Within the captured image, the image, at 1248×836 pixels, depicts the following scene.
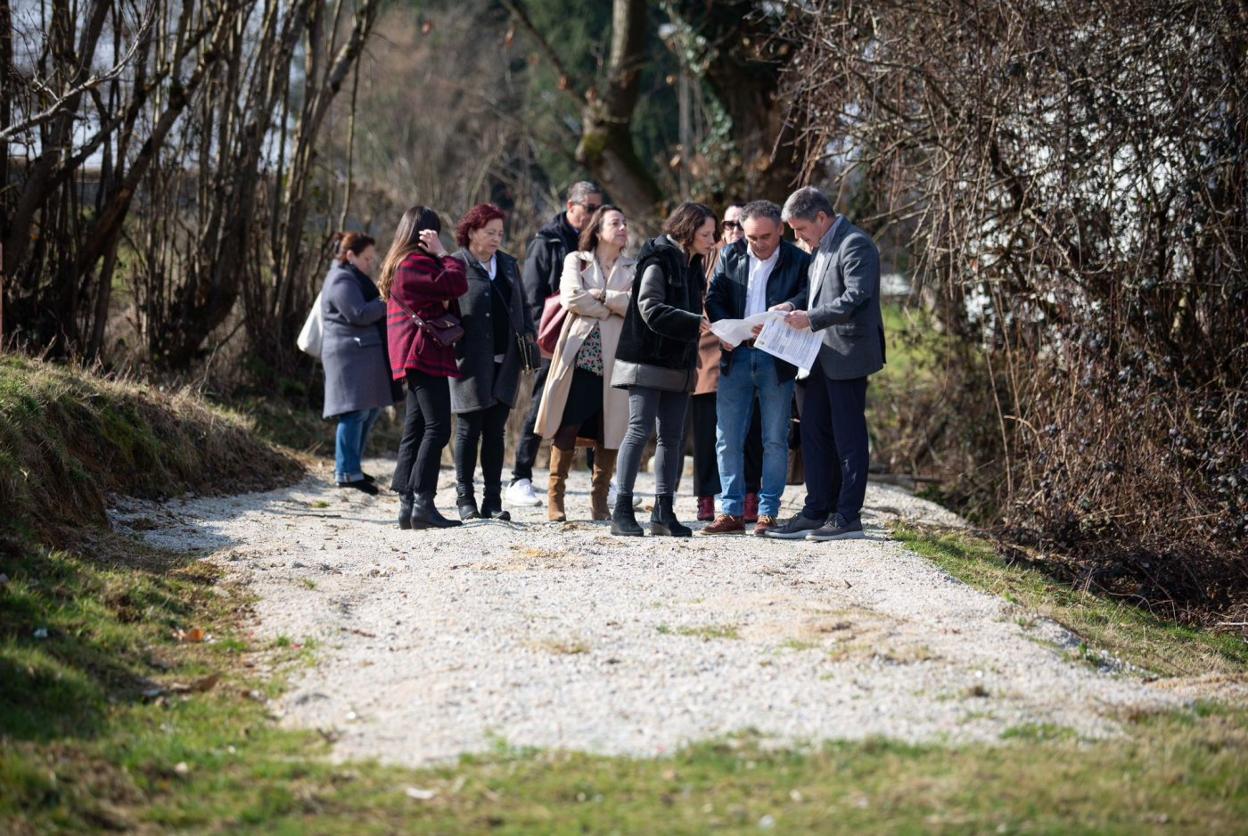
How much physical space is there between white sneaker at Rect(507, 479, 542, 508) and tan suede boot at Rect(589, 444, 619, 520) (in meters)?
0.73

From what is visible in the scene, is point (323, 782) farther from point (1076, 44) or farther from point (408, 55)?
point (408, 55)

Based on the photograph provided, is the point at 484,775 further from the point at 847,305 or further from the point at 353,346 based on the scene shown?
the point at 353,346

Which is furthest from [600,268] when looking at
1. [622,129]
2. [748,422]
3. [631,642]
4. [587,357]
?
[622,129]

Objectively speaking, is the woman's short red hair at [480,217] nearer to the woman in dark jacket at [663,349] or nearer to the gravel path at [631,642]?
the woman in dark jacket at [663,349]

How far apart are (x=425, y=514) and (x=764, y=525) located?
200cm

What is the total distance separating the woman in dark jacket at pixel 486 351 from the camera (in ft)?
→ 29.1

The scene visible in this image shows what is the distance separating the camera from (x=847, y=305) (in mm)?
8258

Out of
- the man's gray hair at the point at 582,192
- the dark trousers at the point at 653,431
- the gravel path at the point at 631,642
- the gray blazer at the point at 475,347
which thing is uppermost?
the man's gray hair at the point at 582,192

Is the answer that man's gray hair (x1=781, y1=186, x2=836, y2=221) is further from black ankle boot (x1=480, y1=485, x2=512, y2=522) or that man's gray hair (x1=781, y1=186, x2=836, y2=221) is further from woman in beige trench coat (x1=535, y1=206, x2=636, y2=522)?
black ankle boot (x1=480, y1=485, x2=512, y2=522)

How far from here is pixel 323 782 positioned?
4516mm

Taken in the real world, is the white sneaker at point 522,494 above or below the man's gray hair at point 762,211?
below

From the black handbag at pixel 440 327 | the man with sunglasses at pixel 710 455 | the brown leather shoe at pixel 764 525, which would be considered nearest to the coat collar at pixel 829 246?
the man with sunglasses at pixel 710 455

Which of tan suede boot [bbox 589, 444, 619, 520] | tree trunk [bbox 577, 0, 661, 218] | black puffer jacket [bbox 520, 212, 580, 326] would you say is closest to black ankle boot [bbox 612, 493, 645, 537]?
tan suede boot [bbox 589, 444, 619, 520]

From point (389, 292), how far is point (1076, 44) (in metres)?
4.55
